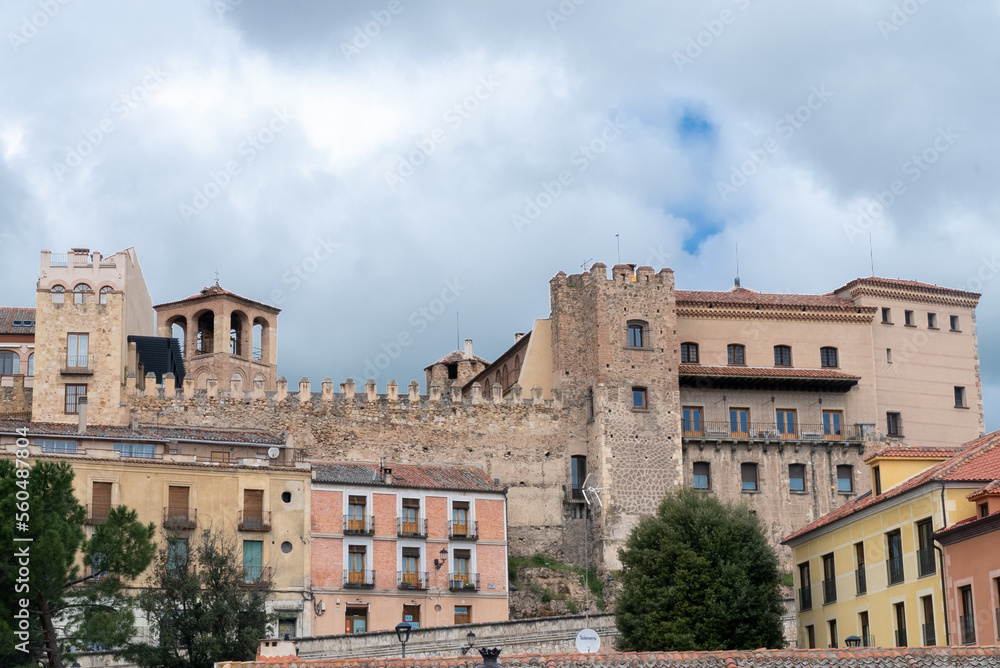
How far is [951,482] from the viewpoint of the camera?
37906 mm

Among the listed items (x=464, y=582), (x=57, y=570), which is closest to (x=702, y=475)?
(x=464, y=582)

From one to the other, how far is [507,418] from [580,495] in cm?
412

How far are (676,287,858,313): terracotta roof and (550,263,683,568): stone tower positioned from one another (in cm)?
223

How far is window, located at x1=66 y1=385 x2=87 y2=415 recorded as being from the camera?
58906 mm

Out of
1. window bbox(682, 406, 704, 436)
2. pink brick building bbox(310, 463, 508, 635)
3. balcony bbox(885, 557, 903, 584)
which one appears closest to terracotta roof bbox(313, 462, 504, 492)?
pink brick building bbox(310, 463, 508, 635)

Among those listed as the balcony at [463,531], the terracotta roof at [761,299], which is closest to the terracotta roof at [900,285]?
the terracotta roof at [761,299]

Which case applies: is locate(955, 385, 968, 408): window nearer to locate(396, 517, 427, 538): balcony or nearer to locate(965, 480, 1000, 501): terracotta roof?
locate(396, 517, 427, 538): balcony

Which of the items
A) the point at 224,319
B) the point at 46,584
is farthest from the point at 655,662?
the point at 224,319

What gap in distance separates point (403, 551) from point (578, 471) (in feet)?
33.0

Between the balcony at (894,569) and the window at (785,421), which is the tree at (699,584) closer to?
the balcony at (894,569)

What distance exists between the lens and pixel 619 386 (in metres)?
61.8

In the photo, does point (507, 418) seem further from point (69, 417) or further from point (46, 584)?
point (46, 584)

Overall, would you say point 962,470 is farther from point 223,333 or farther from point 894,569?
point 223,333

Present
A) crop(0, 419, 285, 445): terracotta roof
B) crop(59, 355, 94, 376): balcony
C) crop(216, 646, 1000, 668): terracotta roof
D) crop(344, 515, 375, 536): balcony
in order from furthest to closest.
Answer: crop(59, 355, 94, 376): balcony
crop(344, 515, 375, 536): balcony
crop(0, 419, 285, 445): terracotta roof
crop(216, 646, 1000, 668): terracotta roof
